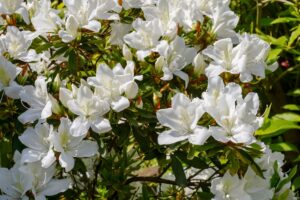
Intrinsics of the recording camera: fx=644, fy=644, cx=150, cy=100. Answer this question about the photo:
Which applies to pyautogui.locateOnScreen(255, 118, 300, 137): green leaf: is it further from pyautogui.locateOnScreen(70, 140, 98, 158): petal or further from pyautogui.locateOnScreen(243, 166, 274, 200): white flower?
pyautogui.locateOnScreen(70, 140, 98, 158): petal

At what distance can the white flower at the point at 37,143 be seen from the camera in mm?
1824

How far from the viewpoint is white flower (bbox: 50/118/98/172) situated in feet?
5.86

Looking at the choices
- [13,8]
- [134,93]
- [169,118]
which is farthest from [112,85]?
[13,8]

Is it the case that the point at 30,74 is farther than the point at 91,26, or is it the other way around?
the point at 30,74

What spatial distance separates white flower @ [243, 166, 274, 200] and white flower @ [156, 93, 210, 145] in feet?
0.81

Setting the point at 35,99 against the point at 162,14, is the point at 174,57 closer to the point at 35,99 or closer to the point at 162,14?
the point at 162,14

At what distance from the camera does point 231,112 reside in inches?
69.0

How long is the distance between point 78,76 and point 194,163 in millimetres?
493

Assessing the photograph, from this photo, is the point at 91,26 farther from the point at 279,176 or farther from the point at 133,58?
the point at 279,176

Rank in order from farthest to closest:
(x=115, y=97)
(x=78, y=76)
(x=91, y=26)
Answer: (x=78, y=76) < (x=91, y=26) < (x=115, y=97)

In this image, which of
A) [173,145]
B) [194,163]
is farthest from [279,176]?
[173,145]

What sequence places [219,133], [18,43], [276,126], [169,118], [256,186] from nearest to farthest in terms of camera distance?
[219,133] < [169,118] < [256,186] < [18,43] < [276,126]

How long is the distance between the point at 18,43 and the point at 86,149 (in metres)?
0.44

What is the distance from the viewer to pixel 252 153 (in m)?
1.78
